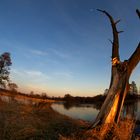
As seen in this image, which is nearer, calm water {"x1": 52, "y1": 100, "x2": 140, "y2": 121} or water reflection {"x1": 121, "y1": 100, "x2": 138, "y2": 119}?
water reflection {"x1": 121, "y1": 100, "x2": 138, "y2": 119}

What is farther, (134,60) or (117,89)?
(134,60)

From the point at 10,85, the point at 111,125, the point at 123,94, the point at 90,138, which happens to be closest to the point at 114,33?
the point at 123,94

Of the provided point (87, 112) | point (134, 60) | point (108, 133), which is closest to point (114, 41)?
point (134, 60)

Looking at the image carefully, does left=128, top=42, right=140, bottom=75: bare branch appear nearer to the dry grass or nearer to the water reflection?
the water reflection

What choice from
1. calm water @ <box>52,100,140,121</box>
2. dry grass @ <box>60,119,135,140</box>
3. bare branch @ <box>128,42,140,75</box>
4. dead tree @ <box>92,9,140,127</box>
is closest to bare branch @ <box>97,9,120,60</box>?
dead tree @ <box>92,9,140,127</box>

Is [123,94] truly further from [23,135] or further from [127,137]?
[23,135]

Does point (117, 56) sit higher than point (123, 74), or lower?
higher

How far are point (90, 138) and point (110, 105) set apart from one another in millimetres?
2680

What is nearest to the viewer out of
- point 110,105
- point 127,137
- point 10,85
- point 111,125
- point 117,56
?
point 127,137

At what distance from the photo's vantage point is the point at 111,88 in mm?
11539

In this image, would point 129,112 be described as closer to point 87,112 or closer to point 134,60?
point 87,112

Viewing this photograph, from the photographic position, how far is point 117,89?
11344 mm

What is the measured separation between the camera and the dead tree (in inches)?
432

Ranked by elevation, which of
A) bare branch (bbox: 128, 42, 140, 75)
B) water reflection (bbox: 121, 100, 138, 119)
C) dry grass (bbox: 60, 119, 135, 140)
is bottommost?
dry grass (bbox: 60, 119, 135, 140)
